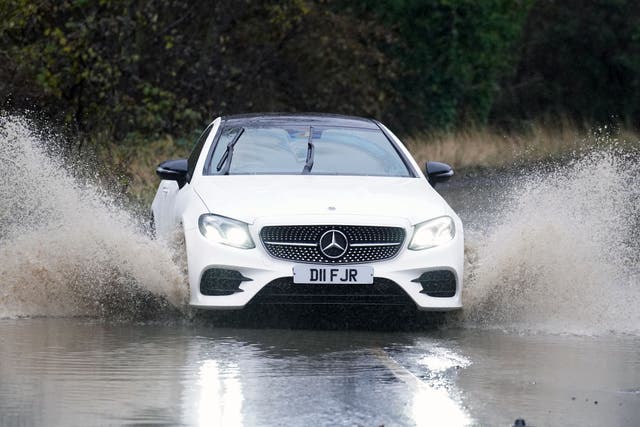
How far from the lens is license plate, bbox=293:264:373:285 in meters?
10.8

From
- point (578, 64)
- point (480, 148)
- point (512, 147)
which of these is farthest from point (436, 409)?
point (578, 64)

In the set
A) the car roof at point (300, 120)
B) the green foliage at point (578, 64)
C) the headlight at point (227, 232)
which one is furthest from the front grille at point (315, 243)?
the green foliage at point (578, 64)

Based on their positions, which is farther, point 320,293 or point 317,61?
point 317,61

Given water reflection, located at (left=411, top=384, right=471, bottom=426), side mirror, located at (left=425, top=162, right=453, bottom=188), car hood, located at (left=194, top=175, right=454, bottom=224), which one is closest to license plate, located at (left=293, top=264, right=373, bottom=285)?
car hood, located at (left=194, top=175, right=454, bottom=224)

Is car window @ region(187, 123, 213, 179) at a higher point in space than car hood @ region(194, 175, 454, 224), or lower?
higher

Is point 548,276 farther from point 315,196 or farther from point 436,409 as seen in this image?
point 436,409

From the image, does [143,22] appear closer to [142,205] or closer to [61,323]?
[142,205]

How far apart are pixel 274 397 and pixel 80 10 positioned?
80.5 feet

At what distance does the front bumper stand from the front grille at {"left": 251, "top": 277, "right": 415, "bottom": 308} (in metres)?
0.03

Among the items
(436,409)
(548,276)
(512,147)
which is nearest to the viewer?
(436,409)

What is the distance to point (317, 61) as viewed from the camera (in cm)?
4556

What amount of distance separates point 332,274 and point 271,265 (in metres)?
0.40

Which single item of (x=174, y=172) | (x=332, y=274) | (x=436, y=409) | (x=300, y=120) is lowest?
(x=436, y=409)

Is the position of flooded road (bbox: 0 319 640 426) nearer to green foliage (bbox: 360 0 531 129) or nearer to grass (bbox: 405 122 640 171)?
grass (bbox: 405 122 640 171)
